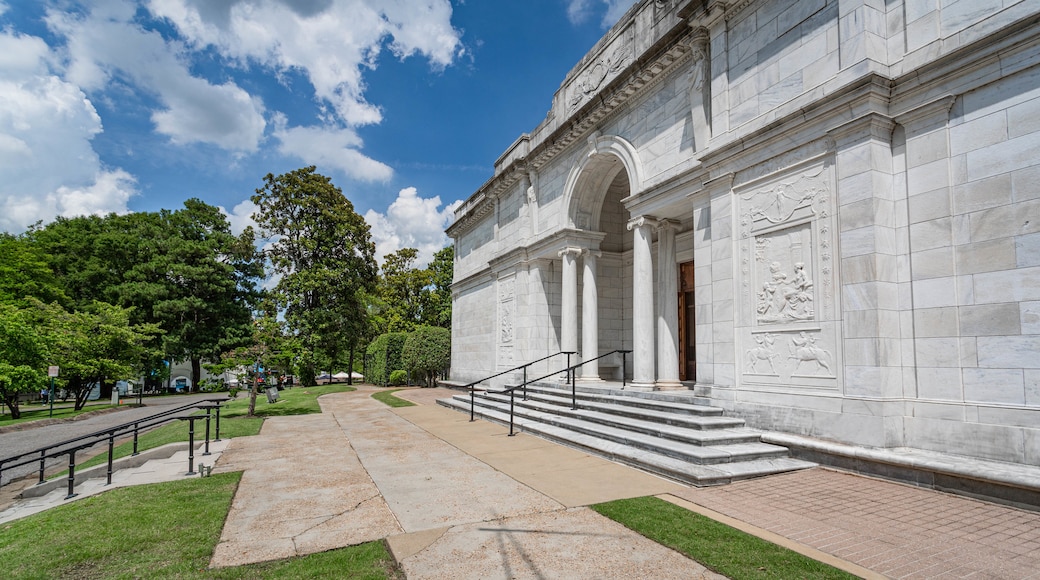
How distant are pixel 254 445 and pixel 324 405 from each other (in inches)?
322

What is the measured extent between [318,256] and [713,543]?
2906 cm

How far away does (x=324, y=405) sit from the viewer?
1722 centimetres

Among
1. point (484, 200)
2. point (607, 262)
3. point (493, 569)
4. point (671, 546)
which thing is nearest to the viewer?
point (493, 569)

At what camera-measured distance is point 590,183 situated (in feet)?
46.3

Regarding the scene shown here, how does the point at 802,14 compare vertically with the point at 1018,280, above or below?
above

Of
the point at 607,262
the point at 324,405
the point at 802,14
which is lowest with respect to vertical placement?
the point at 324,405

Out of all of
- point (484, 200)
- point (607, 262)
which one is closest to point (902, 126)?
point (607, 262)

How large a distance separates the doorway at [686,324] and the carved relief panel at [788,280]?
489cm

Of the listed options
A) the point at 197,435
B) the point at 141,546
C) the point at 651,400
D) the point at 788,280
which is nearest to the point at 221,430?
the point at 197,435

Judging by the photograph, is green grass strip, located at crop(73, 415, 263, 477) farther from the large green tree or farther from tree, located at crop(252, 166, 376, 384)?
the large green tree

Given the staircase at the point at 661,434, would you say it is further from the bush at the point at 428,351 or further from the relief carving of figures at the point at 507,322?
the bush at the point at 428,351

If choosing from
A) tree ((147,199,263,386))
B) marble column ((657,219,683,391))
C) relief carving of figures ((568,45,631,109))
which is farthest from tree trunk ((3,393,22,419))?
marble column ((657,219,683,391))

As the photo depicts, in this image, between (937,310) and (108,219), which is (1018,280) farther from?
(108,219)

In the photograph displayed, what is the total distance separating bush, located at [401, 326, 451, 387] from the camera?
976 inches
